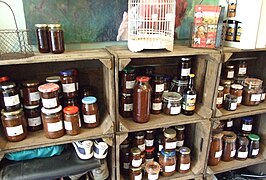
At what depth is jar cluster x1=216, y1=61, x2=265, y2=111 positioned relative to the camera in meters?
1.46

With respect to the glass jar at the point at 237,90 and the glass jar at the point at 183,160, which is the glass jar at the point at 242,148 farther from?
the glass jar at the point at 183,160

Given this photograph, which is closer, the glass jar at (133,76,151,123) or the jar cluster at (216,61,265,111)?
the glass jar at (133,76,151,123)

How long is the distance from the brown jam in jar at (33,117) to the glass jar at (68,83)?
0.16 m

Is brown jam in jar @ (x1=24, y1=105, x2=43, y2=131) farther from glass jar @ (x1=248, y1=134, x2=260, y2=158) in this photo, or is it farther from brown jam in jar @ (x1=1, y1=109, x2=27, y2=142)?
glass jar @ (x1=248, y1=134, x2=260, y2=158)

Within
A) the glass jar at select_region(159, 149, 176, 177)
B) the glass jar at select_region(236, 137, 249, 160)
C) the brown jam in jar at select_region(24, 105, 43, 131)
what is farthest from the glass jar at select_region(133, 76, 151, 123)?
the glass jar at select_region(236, 137, 249, 160)

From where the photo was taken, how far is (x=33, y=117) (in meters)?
1.19

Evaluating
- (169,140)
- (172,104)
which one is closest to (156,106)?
(172,104)

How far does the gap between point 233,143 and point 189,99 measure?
1.69 feet

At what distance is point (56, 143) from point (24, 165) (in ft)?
0.67

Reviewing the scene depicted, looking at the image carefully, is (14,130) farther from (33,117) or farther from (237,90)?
(237,90)

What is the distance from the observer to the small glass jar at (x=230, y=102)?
4.74ft

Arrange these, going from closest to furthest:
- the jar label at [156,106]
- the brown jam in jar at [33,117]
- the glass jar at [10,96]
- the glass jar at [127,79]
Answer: the glass jar at [10,96] → the brown jam in jar at [33,117] → the glass jar at [127,79] → the jar label at [156,106]

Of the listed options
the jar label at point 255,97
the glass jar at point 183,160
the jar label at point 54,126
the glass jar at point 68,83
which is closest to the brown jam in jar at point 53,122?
the jar label at point 54,126

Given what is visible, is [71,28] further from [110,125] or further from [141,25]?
[110,125]
